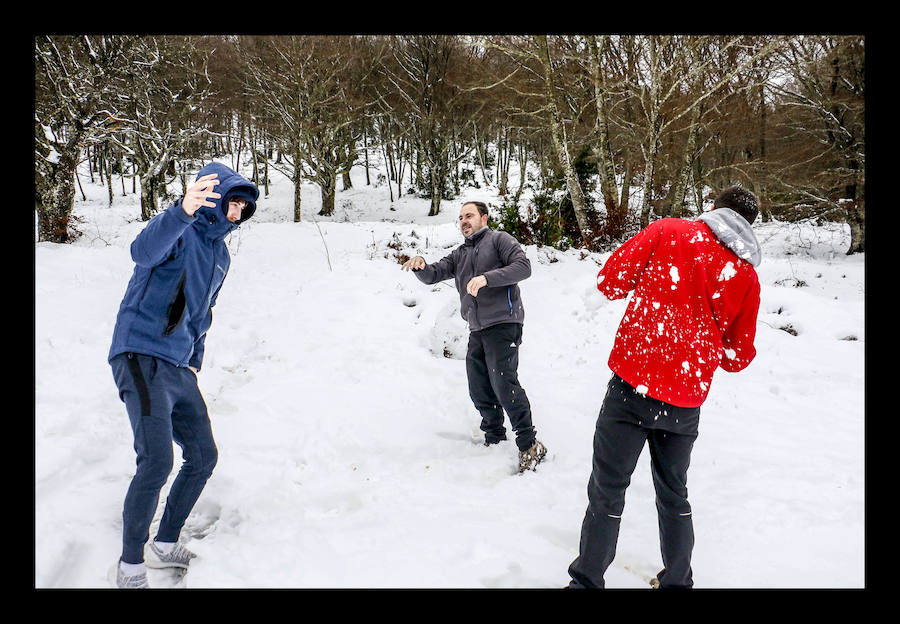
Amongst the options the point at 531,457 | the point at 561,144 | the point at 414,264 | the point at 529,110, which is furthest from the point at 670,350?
the point at 529,110

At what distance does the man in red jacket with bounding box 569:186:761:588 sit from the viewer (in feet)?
7.25

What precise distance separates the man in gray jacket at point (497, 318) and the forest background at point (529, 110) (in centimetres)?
655

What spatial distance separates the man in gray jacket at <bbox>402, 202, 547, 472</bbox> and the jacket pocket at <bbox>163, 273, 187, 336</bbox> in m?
1.80

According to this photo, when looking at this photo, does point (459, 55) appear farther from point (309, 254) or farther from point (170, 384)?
point (170, 384)

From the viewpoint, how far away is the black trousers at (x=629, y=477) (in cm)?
231

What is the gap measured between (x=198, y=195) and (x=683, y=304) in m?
2.29

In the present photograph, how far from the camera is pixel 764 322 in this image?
23.1 feet

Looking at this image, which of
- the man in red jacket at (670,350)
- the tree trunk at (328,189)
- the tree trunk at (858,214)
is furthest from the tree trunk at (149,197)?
the tree trunk at (858,214)

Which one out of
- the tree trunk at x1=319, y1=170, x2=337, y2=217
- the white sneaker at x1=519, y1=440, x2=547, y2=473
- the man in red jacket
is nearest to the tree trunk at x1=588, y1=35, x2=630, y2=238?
the white sneaker at x1=519, y1=440, x2=547, y2=473

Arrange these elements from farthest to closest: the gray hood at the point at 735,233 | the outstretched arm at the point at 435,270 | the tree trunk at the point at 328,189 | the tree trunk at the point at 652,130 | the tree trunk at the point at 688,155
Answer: the tree trunk at the point at 328,189, the tree trunk at the point at 688,155, the tree trunk at the point at 652,130, the outstretched arm at the point at 435,270, the gray hood at the point at 735,233

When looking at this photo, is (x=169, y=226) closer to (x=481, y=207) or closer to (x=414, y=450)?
(x=481, y=207)

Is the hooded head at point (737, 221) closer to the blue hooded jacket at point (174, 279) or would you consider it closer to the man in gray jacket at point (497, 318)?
the man in gray jacket at point (497, 318)

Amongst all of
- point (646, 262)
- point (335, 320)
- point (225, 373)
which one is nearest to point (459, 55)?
point (335, 320)

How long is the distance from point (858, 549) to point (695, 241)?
90.7 inches
